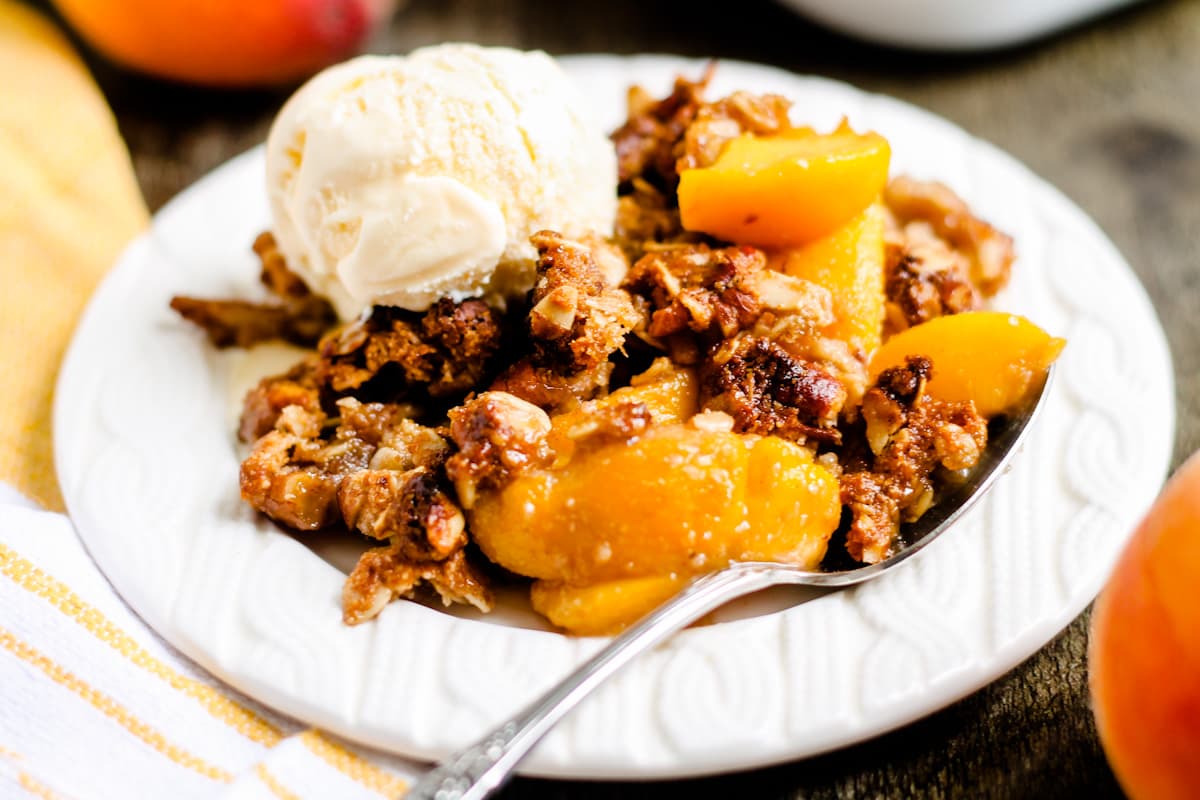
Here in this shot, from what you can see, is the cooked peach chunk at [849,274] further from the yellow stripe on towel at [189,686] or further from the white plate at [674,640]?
the yellow stripe on towel at [189,686]

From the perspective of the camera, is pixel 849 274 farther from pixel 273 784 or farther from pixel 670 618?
pixel 273 784

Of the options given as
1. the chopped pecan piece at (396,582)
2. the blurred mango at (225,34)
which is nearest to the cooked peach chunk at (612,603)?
the chopped pecan piece at (396,582)

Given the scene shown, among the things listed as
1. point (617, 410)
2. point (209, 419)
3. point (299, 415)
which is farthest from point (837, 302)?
point (209, 419)

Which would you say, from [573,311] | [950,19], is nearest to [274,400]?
[573,311]

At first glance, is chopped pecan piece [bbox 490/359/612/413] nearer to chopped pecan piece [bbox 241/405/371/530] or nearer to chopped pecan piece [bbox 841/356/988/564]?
chopped pecan piece [bbox 241/405/371/530]

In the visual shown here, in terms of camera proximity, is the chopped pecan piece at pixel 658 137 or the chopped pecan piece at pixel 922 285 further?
the chopped pecan piece at pixel 658 137

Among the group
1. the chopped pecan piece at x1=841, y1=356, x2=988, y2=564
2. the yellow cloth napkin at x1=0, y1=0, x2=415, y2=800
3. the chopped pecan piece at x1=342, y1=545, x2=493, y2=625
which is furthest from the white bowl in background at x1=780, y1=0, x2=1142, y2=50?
the yellow cloth napkin at x1=0, y1=0, x2=415, y2=800
